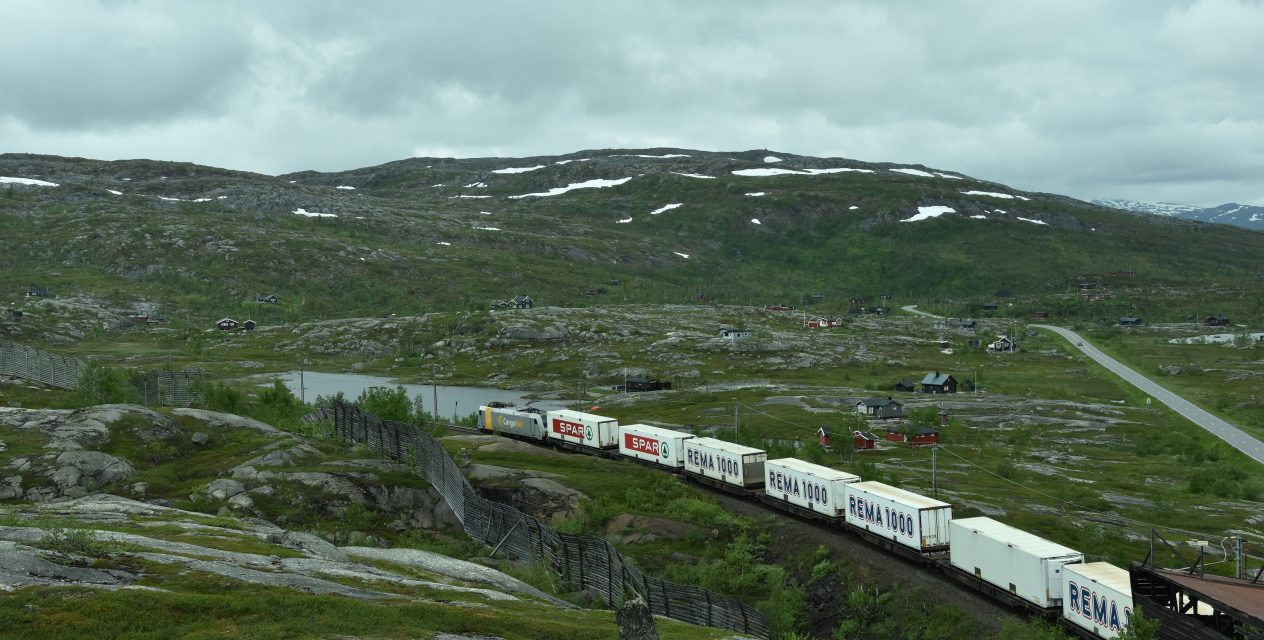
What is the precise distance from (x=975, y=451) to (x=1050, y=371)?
74.5 m

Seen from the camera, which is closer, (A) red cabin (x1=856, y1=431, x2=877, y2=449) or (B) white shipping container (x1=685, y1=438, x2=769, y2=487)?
(B) white shipping container (x1=685, y1=438, x2=769, y2=487)

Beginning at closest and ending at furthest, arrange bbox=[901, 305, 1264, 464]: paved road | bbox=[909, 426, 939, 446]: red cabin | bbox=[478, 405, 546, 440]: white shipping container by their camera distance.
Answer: bbox=[478, 405, 546, 440]: white shipping container → bbox=[901, 305, 1264, 464]: paved road → bbox=[909, 426, 939, 446]: red cabin

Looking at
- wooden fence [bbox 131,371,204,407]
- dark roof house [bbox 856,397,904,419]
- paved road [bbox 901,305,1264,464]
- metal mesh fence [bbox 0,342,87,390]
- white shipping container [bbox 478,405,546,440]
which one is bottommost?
paved road [bbox 901,305,1264,464]

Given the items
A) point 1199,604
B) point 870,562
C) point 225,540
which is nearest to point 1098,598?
point 1199,604

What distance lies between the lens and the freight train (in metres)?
42.7

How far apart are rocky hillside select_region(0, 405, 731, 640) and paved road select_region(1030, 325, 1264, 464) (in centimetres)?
8247

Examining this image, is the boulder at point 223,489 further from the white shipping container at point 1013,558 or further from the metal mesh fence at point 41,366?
the white shipping container at point 1013,558

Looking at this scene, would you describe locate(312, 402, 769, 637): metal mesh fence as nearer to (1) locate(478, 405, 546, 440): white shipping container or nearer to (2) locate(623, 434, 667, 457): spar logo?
(2) locate(623, 434, 667, 457): spar logo

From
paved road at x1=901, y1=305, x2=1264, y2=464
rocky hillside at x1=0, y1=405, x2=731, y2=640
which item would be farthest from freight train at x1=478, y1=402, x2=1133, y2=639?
paved road at x1=901, y1=305, x2=1264, y2=464

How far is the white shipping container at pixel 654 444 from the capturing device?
81.6 metres

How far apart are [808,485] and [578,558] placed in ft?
86.3

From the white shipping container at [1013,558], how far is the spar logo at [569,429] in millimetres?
46838

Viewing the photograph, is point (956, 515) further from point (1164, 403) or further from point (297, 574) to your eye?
point (1164, 403)

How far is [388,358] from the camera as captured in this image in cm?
19138
